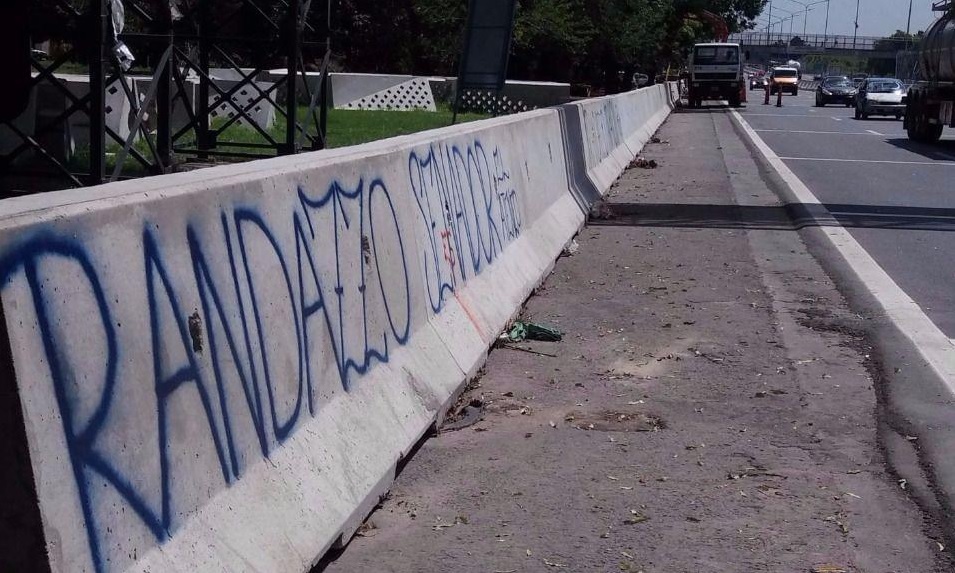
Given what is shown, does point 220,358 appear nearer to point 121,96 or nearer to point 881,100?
point 121,96

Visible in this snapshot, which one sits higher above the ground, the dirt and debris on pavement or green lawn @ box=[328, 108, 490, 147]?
green lawn @ box=[328, 108, 490, 147]

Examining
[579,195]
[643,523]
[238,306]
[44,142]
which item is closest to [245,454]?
[238,306]

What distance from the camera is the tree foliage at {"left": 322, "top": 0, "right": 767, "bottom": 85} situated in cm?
4528

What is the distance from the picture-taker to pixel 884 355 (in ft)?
25.6

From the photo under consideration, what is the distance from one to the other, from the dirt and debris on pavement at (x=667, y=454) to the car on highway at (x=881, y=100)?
127 feet

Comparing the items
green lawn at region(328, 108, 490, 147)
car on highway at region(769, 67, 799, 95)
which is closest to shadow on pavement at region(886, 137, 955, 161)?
green lawn at region(328, 108, 490, 147)

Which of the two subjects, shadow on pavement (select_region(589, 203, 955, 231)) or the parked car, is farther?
the parked car

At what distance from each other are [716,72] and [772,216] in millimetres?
39425

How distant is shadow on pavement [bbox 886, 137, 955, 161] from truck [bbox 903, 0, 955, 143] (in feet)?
1.33

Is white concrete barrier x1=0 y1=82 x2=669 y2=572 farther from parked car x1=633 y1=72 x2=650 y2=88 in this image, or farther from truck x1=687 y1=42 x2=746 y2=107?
parked car x1=633 y1=72 x2=650 y2=88

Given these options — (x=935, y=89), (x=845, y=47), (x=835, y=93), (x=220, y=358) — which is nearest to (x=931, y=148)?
(x=935, y=89)

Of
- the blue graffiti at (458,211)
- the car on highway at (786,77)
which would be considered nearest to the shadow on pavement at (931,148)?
the blue graffiti at (458,211)

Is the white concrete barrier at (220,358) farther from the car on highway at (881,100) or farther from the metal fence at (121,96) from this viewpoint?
the car on highway at (881,100)

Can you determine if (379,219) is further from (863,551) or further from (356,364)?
(863,551)
